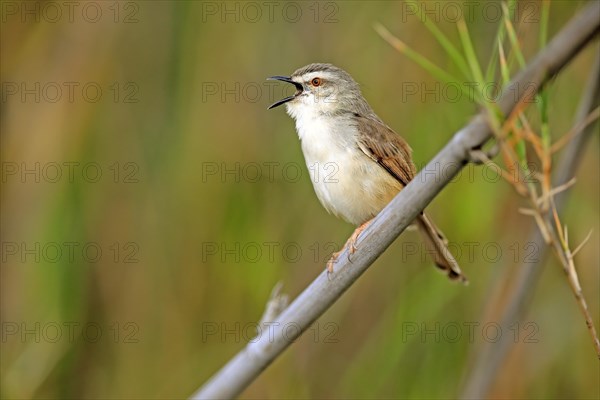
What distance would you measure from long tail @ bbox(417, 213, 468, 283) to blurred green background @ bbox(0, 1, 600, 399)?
12.6 inches

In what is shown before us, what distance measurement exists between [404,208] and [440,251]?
5.03ft

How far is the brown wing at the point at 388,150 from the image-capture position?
3369 millimetres

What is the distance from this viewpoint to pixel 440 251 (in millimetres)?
3217

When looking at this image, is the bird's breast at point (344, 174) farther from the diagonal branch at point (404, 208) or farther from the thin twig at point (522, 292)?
the diagonal branch at point (404, 208)

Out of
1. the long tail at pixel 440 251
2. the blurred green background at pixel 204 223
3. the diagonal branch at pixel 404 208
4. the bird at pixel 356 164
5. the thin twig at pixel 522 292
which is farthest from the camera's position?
the blurred green background at pixel 204 223

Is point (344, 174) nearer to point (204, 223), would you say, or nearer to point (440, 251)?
point (440, 251)

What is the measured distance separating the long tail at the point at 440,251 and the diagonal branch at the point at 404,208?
120 cm

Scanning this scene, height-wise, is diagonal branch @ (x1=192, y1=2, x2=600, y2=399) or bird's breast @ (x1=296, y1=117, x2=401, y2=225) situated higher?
diagonal branch @ (x1=192, y1=2, x2=600, y2=399)

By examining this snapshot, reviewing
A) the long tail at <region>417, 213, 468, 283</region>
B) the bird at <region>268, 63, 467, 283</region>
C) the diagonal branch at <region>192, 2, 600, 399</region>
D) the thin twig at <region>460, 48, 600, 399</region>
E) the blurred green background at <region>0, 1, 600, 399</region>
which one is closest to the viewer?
the diagonal branch at <region>192, 2, 600, 399</region>

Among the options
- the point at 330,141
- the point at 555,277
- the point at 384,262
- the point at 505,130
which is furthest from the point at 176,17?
the point at 505,130

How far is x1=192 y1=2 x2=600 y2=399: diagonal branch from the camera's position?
144 cm

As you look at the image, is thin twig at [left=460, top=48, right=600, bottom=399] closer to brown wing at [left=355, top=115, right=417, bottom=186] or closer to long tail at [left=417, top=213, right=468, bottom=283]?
long tail at [left=417, top=213, right=468, bottom=283]

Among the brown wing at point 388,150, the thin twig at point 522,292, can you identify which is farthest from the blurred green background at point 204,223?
the thin twig at point 522,292

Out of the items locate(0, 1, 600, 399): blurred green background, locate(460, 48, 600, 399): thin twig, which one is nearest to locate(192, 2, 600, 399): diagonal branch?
locate(460, 48, 600, 399): thin twig
